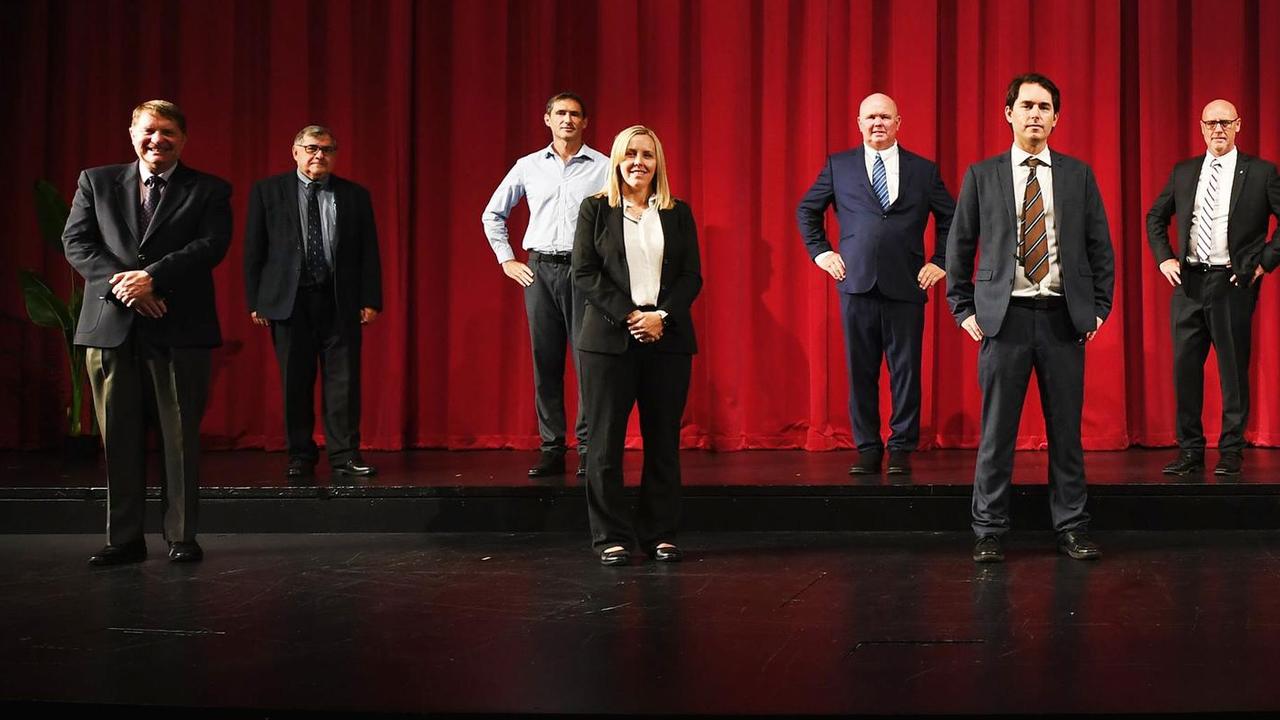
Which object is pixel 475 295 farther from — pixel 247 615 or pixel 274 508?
pixel 247 615

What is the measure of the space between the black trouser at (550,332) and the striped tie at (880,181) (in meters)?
1.31

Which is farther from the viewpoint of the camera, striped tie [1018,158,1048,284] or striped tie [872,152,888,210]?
striped tie [872,152,888,210]

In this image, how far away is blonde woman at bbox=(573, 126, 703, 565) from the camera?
3889 millimetres

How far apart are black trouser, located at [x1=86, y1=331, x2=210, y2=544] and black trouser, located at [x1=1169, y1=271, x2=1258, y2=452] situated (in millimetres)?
3767

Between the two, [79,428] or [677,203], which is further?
[79,428]

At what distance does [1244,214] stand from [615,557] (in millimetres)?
2914

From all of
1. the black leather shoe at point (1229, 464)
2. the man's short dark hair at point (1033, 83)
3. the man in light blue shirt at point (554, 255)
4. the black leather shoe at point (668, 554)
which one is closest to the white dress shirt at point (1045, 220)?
the man's short dark hair at point (1033, 83)

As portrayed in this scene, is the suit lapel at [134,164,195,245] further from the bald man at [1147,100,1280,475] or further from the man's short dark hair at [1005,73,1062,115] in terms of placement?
the bald man at [1147,100,1280,475]

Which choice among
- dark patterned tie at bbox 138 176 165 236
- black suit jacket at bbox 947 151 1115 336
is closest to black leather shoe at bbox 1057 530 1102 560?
black suit jacket at bbox 947 151 1115 336

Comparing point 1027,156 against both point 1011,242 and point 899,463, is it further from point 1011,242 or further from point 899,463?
point 899,463

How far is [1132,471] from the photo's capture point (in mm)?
4957

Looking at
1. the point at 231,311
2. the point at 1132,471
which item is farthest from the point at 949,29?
the point at 231,311

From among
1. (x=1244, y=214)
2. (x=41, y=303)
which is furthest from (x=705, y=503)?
(x=41, y=303)

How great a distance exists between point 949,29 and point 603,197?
293 cm
